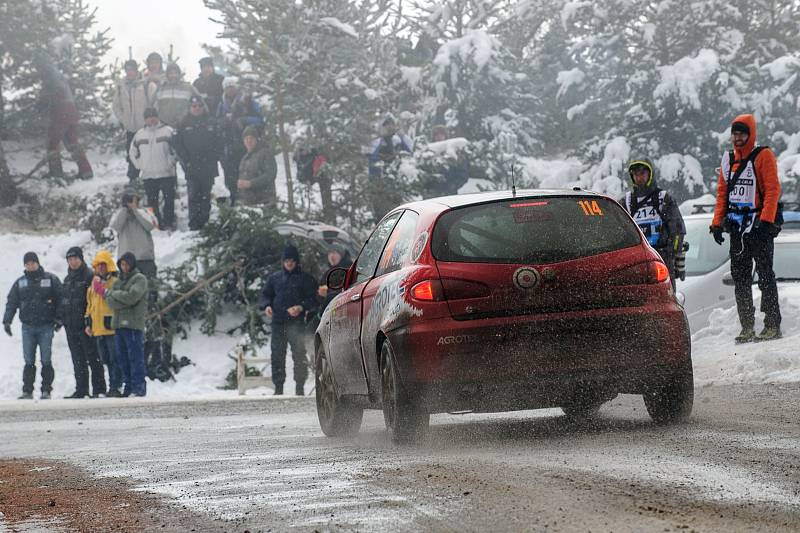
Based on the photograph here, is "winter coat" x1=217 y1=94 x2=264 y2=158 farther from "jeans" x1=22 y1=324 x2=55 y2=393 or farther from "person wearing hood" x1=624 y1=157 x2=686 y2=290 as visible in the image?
"person wearing hood" x1=624 y1=157 x2=686 y2=290

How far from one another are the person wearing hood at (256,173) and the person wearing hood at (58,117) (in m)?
10.4

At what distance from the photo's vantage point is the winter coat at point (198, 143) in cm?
2609

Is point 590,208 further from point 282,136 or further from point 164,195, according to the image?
point 164,195

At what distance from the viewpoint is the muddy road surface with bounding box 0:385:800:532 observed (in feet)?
17.2

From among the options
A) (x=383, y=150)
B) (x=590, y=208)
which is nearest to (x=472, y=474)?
(x=590, y=208)

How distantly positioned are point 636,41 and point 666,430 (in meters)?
26.0

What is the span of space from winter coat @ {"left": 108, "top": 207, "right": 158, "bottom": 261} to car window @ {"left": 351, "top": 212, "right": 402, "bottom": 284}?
11.9 m

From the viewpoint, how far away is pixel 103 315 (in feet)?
65.1

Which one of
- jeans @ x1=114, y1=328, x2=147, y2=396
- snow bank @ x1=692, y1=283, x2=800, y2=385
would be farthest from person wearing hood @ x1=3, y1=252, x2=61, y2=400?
snow bank @ x1=692, y1=283, x2=800, y2=385

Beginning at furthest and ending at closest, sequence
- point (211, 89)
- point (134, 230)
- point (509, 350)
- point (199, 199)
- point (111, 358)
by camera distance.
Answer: point (211, 89)
point (199, 199)
point (134, 230)
point (111, 358)
point (509, 350)

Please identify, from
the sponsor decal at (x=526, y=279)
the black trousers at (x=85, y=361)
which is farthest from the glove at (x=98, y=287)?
the sponsor decal at (x=526, y=279)

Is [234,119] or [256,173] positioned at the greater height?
[234,119]

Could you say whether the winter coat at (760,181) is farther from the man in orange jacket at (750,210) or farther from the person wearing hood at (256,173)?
the person wearing hood at (256,173)

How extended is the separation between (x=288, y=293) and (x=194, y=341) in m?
8.01
